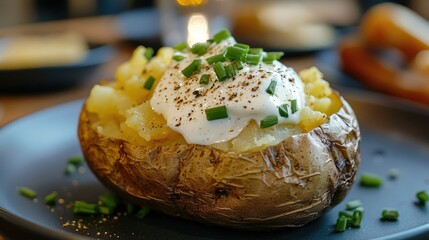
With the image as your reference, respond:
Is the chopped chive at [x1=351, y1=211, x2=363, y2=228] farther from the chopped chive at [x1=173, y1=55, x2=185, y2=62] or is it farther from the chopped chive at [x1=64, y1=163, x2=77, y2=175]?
the chopped chive at [x1=64, y1=163, x2=77, y2=175]

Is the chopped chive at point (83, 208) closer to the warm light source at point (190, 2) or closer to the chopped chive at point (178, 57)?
the chopped chive at point (178, 57)

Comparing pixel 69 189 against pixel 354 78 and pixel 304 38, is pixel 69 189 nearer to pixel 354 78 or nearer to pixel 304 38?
pixel 354 78

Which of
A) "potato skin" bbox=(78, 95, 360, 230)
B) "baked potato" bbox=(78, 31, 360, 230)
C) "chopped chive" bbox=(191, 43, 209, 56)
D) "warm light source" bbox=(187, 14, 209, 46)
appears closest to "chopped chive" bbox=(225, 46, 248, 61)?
"baked potato" bbox=(78, 31, 360, 230)

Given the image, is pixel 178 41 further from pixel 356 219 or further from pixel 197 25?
pixel 356 219

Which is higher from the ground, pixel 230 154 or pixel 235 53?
pixel 235 53

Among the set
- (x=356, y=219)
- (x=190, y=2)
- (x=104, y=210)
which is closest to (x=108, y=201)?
(x=104, y=210)

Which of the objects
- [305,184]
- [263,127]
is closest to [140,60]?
[263,127]
